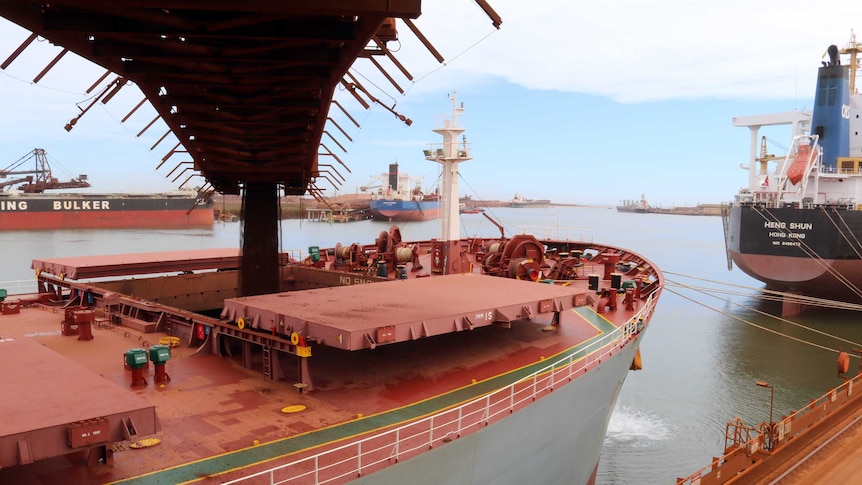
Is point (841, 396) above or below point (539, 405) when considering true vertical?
below

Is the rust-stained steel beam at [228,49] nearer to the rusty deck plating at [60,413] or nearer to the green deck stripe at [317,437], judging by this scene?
the rusty deck plating at [60,413]

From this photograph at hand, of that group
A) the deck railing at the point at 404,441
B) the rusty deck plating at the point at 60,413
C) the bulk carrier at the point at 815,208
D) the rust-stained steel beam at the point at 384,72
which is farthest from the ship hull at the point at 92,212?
the rusty deck plating at the point at 60,413

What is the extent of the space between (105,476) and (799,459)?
18.3 metres

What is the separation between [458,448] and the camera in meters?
11.6

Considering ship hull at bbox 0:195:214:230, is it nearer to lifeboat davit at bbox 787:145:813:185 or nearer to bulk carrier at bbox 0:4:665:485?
bulk carrier at bbox 0:4:665:485

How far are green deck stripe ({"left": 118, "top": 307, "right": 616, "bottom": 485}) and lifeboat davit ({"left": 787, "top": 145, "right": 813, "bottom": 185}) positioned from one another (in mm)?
40023

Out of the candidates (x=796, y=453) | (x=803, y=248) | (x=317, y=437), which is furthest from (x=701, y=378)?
(x=317, y=437)

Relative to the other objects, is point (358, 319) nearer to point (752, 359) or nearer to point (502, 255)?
point (502, 255)

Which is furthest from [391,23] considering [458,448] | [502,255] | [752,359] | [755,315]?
[755,315]

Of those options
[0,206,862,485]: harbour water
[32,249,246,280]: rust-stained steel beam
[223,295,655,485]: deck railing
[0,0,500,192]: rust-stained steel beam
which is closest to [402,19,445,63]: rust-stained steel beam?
[0,0,500,192]: rust-stained steel beam

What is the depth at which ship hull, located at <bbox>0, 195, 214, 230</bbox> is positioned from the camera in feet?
268

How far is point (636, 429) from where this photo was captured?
961 inches

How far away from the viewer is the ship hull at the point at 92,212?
8169 cm

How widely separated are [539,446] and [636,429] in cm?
1186
